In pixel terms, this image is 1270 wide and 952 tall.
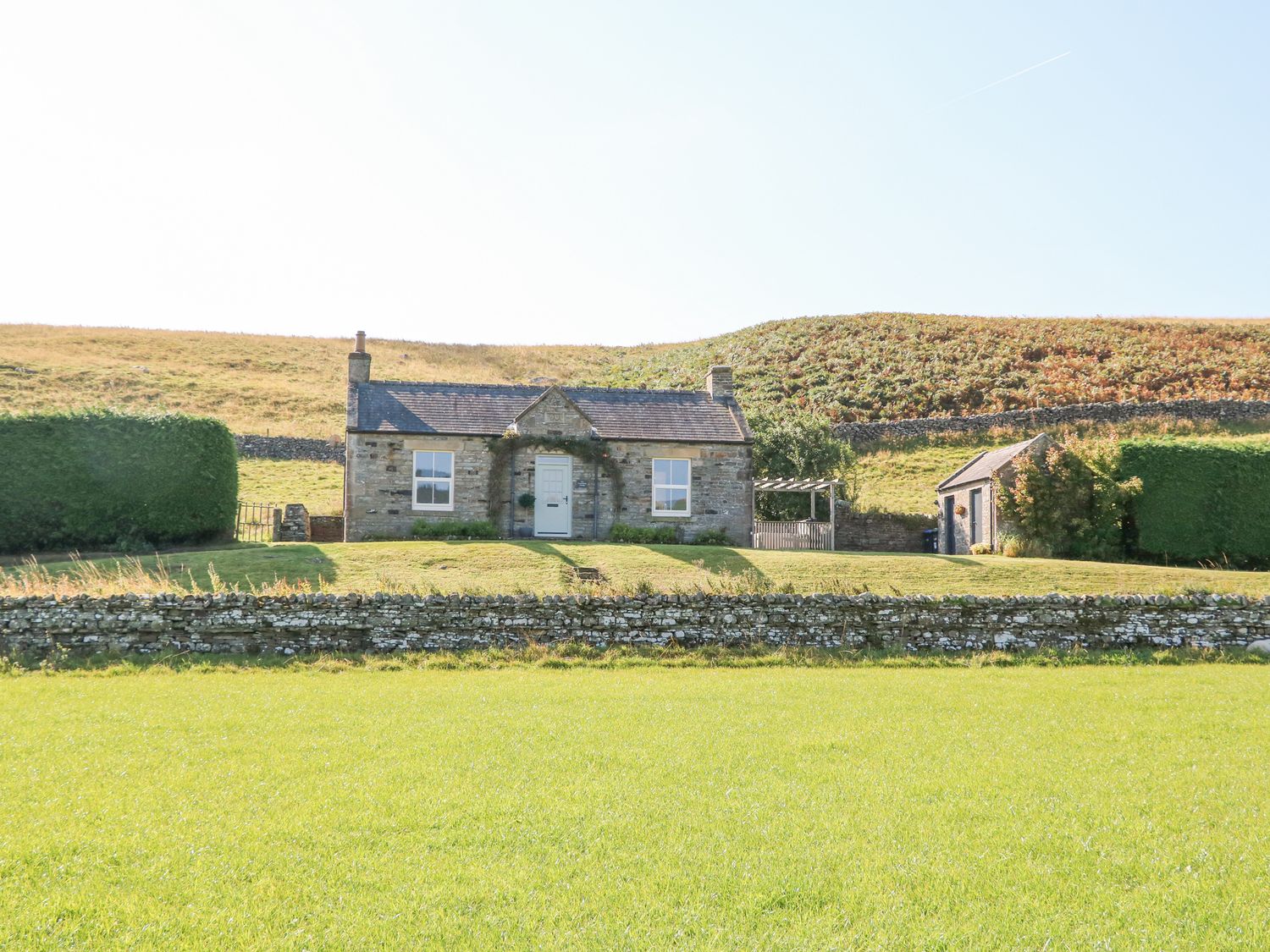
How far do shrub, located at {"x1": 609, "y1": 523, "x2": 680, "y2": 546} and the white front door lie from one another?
151 cm

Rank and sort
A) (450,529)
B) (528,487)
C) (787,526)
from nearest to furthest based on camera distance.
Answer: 1. (450,529)
2. (528,487)
3. (787,526)

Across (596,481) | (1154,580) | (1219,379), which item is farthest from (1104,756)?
(1219,379)

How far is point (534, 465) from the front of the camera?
2927 centimetres

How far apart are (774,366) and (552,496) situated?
40.2 metres

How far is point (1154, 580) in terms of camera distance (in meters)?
22.5

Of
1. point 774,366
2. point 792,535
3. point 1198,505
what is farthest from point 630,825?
point 774,366

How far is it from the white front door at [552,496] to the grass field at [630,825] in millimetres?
17210

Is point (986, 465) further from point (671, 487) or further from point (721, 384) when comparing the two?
point (671, 487)

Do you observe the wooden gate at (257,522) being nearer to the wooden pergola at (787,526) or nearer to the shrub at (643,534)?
the shrub at (643,534)

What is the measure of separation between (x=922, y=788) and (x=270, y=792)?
5393 millimetres

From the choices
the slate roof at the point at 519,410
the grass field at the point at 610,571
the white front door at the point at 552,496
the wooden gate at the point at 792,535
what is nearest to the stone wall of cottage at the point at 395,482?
the slate roof at the point at 519,410

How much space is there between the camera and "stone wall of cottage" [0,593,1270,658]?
16.0 meters

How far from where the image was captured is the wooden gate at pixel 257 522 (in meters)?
29.8

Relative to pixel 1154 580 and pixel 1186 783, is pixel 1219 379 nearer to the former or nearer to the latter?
pixel 1154 580
